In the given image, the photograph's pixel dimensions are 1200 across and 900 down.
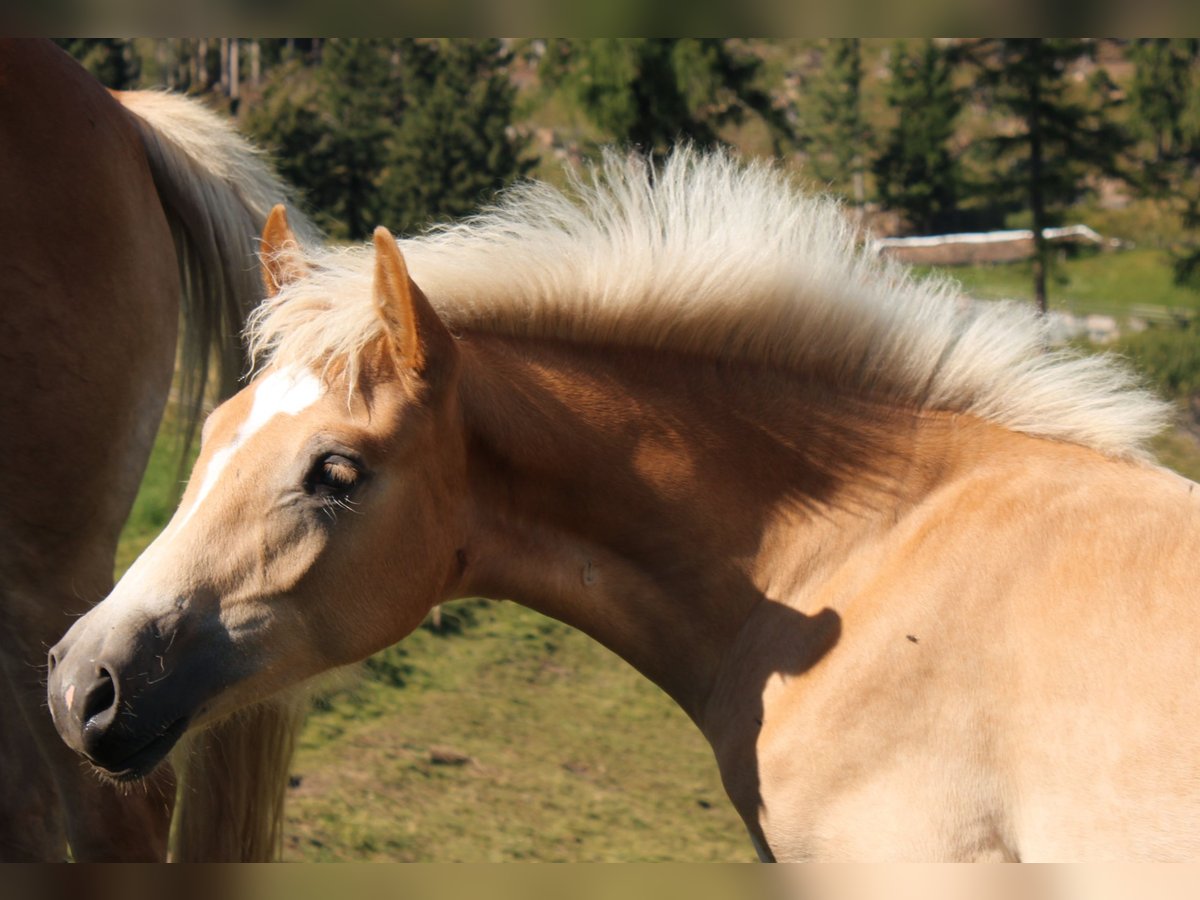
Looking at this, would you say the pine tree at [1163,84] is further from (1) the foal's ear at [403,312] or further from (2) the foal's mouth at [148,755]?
(2) the foal's mouth at [148,755]

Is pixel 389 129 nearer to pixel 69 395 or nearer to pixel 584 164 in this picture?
pixel 584 164

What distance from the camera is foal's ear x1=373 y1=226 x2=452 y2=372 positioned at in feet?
7.29

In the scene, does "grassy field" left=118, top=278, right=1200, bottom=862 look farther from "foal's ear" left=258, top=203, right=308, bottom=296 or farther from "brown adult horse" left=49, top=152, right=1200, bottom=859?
"brown adult horse" left=49, top=152, right=1200, bottom=859

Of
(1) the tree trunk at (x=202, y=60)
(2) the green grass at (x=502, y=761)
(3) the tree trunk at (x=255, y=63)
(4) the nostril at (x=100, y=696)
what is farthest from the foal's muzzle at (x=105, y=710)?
(1) the tree trunk at (x=202, y=60)

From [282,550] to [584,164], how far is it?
3.13 meters

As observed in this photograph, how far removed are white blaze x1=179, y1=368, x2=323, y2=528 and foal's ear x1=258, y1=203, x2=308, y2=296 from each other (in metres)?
0.36

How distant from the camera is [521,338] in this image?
2592 millimetres

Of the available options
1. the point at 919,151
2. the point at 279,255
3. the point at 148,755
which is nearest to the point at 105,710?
the point at 148,755

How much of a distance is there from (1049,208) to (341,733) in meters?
11.1

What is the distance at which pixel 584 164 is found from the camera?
4988 millimetres

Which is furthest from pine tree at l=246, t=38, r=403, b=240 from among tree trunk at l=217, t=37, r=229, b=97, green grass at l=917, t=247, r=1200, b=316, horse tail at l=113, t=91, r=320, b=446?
green grass at l=917, t=247, r=1200, b=316

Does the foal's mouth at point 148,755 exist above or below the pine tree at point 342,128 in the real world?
above

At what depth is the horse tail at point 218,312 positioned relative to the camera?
11.6 feet

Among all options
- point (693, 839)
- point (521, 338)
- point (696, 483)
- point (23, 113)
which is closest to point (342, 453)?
point (521, 338)
